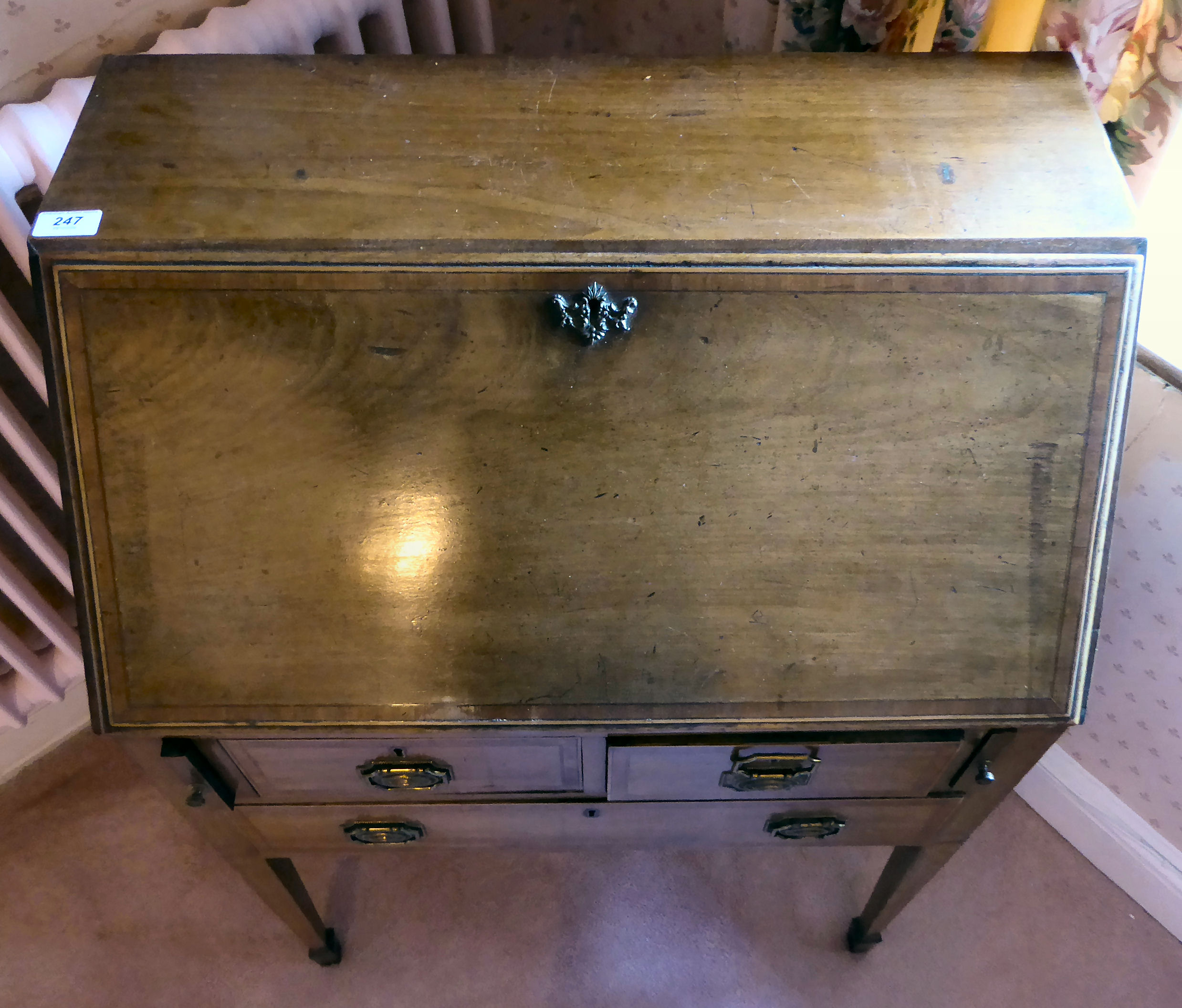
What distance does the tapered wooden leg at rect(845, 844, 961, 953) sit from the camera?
104 cm

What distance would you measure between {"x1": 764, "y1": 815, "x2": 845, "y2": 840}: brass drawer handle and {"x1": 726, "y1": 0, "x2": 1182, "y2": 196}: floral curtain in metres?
0.78

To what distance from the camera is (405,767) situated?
823 millimetres

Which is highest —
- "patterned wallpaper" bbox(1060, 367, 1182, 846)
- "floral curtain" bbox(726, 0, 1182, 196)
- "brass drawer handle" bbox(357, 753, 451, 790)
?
"floral curtain" bbox(726, 0, 1182, 196)

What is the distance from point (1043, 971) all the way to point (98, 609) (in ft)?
4.73

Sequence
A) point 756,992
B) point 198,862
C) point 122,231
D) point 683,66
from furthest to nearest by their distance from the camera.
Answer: point 198,862
point 756,992
point 683,66
point 122,231

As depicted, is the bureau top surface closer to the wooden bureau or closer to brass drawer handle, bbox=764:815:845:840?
the wooden bureau

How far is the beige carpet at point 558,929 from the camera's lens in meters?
1.30

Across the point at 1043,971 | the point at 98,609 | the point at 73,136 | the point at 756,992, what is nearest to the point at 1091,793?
the point at 1043,971

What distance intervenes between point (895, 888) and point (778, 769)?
46 cm

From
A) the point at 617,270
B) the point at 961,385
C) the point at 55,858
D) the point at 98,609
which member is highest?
the point at 617,270

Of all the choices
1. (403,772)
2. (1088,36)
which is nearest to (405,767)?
(403,772)

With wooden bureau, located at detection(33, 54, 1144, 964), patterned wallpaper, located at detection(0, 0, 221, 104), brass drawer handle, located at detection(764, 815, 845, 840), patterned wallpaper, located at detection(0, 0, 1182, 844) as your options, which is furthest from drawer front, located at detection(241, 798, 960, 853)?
patterned wallpaper, located at detection(0, 0, 221, 104)

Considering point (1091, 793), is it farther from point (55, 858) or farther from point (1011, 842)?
point (55, 858)

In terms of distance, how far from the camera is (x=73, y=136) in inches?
30.0
